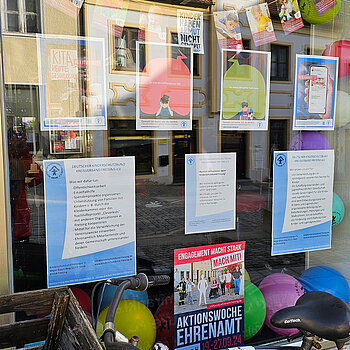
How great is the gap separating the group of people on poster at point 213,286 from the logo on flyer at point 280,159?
796 millimetres

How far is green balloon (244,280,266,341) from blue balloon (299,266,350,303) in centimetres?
44

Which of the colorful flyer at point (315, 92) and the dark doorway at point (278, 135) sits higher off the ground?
the colorful flyer at point (315, 92)

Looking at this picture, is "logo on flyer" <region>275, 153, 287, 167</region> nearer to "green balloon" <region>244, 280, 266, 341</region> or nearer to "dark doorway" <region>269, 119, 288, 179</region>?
"dark doorway" <region>269, 119, 288, 179</region>

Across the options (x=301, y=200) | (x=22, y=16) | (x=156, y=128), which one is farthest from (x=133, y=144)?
(x=301, y=200)

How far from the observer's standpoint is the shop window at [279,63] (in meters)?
2.88

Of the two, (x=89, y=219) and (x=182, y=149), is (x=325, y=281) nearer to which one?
(x=182, y=149)

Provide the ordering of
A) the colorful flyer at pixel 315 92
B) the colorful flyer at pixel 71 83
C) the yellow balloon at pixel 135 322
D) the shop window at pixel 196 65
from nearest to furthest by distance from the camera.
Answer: the colorful flyer at pixel 71 83
the yellow balloon at pixel 135 322
the shop window at pixel 196 65
the colorful flyer at pixel 315 92

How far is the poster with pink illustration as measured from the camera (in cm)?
256

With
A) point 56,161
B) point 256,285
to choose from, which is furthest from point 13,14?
point 256,285

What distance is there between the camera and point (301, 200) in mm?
3023

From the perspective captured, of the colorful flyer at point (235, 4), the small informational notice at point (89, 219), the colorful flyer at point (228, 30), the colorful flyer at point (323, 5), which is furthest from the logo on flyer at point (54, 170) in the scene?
the colorful flyer at point (323, 5)

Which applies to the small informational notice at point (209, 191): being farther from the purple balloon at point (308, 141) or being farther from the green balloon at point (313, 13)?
the green balloon at point (313, 13)

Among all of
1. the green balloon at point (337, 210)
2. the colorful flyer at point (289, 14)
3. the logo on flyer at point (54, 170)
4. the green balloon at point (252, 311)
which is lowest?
the green balloon at point (252, 311)

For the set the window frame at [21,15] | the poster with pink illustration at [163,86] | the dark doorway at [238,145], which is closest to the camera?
the window frame at [21,15]
